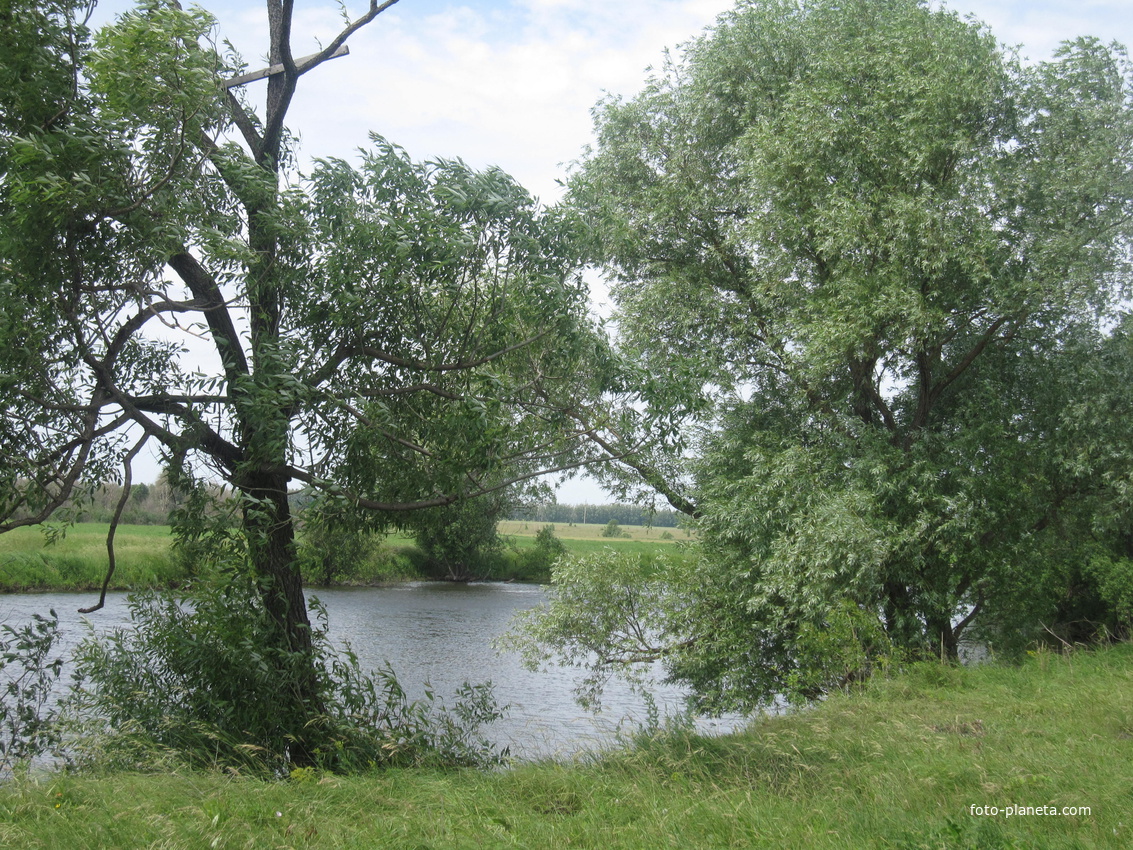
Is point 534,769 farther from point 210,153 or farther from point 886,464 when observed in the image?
point 886,464

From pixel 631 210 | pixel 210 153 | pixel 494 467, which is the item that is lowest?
pixel 494 467

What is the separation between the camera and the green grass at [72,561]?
24453 mm

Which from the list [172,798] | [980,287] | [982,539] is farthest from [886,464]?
[172,798]

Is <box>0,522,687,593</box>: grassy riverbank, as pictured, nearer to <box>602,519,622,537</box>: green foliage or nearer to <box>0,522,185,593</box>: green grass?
<box>0,522,185,593</box>: green grass

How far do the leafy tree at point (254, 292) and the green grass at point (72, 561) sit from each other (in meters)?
17.8

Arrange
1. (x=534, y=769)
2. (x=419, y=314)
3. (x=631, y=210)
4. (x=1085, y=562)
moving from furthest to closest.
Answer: (x=631, y=210)
(x=1085, y=562)
(x=419, y=314)
(x=534, y=769)

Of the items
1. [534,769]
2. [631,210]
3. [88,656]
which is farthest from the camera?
[631,210]

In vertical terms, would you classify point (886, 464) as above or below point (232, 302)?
below

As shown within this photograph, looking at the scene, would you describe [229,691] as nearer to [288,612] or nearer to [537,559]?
[288,612]

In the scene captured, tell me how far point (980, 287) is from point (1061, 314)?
134 centimetres

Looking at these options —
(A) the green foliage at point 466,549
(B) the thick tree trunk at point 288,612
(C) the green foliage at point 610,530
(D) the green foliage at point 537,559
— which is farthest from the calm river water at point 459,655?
(C) the green foliage at point 610,530

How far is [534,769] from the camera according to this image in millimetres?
6238

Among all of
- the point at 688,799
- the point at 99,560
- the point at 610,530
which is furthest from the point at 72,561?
the point at 610,530

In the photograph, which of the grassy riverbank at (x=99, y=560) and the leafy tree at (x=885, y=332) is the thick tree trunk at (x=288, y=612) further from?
the grassy riverbank at (x=99, y=560)
